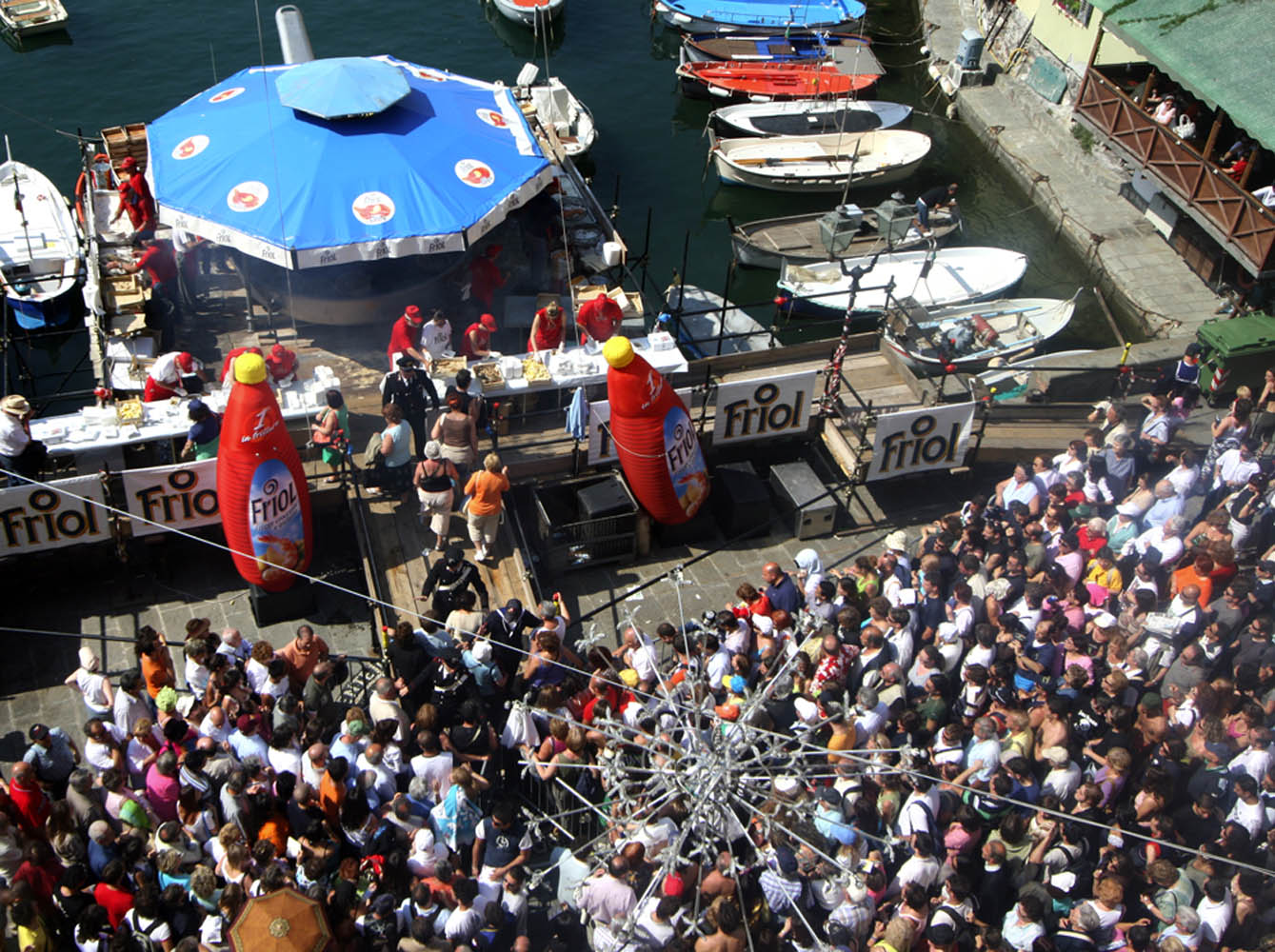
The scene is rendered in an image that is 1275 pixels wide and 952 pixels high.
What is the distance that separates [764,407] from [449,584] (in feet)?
16.2

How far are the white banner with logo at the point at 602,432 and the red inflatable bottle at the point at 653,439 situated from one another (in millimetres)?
321

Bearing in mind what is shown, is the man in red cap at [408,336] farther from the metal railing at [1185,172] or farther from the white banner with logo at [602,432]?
the metal railing at [1185,172]

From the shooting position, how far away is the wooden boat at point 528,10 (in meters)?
30.5

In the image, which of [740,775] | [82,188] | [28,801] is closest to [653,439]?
[740,775]

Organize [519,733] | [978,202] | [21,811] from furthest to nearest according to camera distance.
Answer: [978,202] < [519,733] < [21,811]

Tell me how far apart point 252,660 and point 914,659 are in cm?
624

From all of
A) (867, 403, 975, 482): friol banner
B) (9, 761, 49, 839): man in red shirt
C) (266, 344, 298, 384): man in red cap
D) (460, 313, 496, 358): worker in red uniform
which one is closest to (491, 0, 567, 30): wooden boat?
(460, 313, 496, 358): worker in red uniform

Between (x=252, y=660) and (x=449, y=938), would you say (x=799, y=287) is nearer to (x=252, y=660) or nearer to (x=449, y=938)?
(x=252, y=660)

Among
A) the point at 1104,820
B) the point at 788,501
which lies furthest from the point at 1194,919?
the point at 788,501

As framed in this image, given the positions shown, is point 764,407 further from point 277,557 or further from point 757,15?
point 757,15

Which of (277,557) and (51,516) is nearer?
(51,516)

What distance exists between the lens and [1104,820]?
390 inches

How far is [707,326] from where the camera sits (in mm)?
20094

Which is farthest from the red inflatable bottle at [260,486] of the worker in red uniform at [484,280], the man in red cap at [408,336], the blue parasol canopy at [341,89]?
the blue parasol canopy at [341,89]
